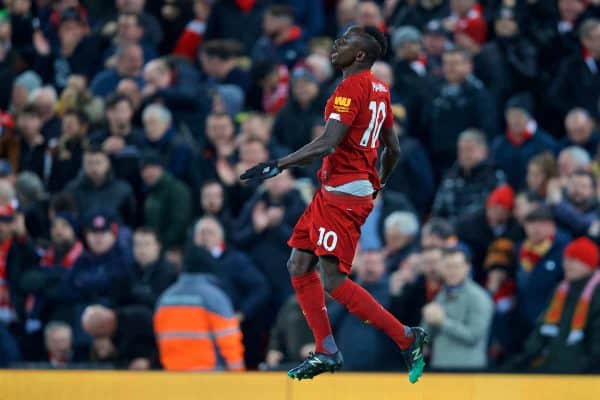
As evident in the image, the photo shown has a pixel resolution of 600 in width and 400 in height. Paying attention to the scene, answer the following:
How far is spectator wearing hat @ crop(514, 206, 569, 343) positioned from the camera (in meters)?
13.0

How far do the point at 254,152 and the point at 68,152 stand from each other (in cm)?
232

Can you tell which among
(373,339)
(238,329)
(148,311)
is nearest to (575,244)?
(373,339)

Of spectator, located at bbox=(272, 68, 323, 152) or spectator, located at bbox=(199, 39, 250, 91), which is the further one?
spectator, located at bbox=(199, 39, 250, 91)

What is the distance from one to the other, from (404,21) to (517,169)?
7.90 feet

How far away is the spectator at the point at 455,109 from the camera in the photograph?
14586 millimetres

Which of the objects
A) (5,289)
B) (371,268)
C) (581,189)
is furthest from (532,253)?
(5,289)

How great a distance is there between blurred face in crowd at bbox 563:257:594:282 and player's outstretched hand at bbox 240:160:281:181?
4776mm

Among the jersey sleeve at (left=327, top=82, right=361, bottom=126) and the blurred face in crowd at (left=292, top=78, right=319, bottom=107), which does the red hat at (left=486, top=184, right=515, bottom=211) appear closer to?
the blurred face in crowd at (left=292, top=78, right=319, bottom=107)

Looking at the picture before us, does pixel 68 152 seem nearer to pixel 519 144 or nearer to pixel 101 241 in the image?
pixel 101 241

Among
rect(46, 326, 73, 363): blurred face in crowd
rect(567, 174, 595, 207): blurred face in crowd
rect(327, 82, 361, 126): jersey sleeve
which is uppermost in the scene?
rect(327, 82, 361, 126): jersey sleeve

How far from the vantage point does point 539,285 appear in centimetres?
1302

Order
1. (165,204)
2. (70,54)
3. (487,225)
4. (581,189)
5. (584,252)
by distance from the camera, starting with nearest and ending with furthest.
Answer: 1. (584,252)
2. (581,189)
3. (487,225)
4. (165,204)
5. (70,54)

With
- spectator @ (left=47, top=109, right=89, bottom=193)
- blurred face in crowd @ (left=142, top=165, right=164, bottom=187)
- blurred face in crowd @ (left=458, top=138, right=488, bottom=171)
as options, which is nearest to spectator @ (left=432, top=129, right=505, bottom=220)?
blurred face in crowd @ (left=458, top=138, right=488, bottom=171)

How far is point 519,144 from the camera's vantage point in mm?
14359
